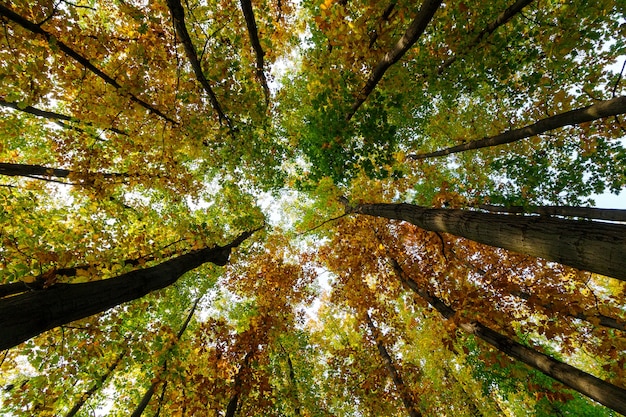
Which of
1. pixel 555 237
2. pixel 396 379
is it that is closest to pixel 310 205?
pixel 396 379

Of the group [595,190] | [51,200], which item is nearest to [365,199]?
[595,190]

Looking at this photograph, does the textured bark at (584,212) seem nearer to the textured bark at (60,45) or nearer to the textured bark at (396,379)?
the textured bark at (396,379)

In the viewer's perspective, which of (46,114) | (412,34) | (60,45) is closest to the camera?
(412,34)

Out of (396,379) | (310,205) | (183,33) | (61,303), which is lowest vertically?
(396,379)

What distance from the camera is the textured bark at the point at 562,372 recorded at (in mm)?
4230

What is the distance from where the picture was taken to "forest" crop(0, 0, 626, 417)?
4.57 meters

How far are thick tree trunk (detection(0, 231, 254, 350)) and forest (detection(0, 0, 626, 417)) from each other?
0.08 ft

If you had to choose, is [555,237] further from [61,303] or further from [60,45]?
[60,45]

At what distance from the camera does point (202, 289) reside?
1325 centimetres

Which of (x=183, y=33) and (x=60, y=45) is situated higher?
(x=60, y=45)

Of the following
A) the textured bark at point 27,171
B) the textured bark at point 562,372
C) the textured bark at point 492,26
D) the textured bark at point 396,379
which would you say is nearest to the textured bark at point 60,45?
the textured bark at point 27,171

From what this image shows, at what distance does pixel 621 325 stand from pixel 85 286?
463 inches

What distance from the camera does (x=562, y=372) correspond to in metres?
4.94

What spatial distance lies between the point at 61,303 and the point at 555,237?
5.50m
